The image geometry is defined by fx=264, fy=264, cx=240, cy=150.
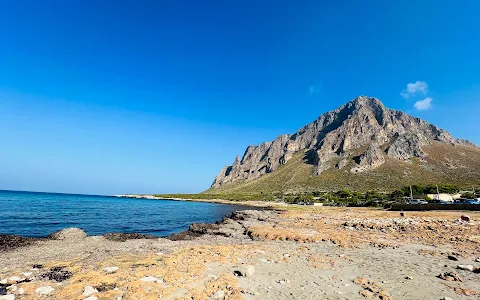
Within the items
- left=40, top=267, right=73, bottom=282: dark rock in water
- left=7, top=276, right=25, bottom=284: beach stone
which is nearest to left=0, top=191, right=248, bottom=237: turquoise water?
left=40, top=267, right=73, bottom=282: dark rock in water

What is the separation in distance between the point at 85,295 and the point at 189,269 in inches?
164

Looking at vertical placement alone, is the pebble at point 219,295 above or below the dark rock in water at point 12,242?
above

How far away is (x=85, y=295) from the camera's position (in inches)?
338

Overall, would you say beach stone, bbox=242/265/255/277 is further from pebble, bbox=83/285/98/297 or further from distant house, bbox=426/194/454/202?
distant house, bbox=426/194/454/202

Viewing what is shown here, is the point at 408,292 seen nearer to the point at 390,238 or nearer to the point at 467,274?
the point at 467,274

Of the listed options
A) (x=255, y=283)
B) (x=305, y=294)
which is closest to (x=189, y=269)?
(x=255, y=283)

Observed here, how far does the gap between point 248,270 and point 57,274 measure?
7.89 meters

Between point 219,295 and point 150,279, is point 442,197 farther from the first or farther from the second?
point 150,279

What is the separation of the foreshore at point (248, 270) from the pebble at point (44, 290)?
3cm

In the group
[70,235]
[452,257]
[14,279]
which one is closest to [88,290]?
[14,279]

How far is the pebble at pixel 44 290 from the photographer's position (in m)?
8.80

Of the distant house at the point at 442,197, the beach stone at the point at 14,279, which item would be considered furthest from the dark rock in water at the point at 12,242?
the distant house at the point at 442,197

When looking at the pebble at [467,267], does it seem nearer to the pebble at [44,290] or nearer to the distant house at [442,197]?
the pebble at [44,290]

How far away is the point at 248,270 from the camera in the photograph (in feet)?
36.5
